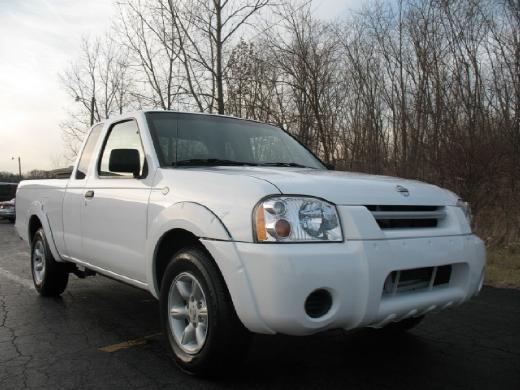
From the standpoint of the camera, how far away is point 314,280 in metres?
2.67

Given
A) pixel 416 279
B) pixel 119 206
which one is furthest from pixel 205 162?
pixel 416 279

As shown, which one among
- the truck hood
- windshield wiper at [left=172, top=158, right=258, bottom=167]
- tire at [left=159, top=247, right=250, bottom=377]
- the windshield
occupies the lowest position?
tire at [left=159, top=247, right=250, bottom=377]

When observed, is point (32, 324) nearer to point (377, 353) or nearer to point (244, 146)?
point (244, 146)

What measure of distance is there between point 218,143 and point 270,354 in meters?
1.74

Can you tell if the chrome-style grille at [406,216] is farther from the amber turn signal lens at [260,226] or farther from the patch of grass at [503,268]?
the patch of grass at [503,268]

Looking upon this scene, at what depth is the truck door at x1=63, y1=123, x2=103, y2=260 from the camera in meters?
4.79

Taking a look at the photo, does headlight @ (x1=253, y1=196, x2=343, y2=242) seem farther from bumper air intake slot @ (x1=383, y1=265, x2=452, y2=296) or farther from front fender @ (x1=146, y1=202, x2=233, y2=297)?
bumper air intake slot @ (x1=383, y1=265, x2=452, y2=296)

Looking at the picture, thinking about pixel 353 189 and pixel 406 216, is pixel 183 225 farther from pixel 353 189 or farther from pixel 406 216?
pixel 406 216

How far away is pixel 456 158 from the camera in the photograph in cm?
988

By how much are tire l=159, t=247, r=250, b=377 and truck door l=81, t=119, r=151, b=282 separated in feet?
1.59

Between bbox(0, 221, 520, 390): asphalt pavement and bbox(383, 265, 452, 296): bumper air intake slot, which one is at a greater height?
bbox(383, 265, 452, 296): bumper air intake slot

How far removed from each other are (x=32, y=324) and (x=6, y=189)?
74.9 ft

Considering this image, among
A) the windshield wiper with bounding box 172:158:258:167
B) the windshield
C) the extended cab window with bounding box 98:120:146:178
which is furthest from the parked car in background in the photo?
the windshield wiper with bounding box 172:158:258:167

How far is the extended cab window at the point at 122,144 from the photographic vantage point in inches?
159
